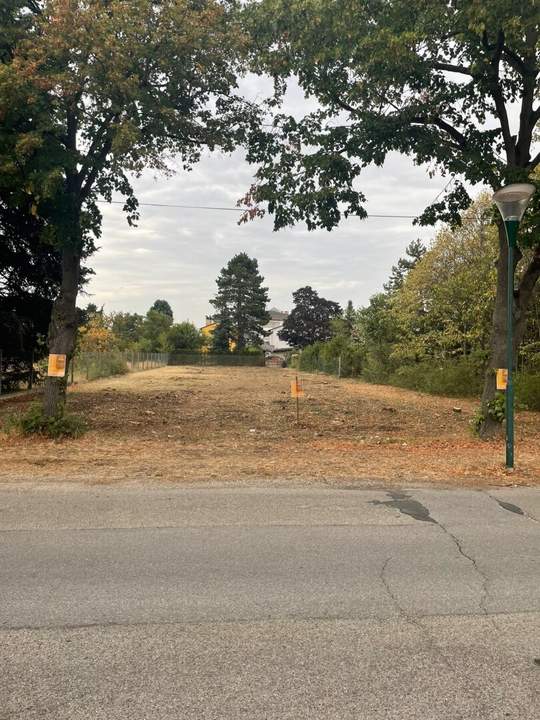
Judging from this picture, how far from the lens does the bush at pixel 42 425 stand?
444 inches

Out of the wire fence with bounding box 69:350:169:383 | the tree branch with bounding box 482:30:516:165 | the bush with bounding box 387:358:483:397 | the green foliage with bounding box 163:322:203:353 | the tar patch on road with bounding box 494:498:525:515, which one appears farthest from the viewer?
the green foliage with bounding box 163:322:203:353

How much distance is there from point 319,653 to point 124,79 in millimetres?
10474

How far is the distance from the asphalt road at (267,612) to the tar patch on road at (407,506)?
44mm

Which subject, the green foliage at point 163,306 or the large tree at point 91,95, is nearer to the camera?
the large tree at point 91,95

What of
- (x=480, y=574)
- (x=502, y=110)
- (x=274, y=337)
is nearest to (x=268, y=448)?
(x=480, y=574)

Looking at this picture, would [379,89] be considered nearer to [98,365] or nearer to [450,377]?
[450,377]

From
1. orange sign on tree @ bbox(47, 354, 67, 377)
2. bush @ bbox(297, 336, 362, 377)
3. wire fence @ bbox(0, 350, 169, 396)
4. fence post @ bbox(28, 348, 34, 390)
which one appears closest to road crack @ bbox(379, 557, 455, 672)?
orange sign on tree @ bbox(47, 354, 67, 377)

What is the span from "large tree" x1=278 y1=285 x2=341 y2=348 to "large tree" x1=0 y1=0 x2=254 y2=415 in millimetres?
78846

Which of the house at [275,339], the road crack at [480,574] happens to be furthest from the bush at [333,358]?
the house at [275,339]

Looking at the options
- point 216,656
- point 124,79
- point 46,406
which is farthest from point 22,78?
point 216,656

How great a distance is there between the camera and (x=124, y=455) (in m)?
9.80

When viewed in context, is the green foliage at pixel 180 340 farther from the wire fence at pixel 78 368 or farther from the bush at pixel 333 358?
the bush at pixel 333 358

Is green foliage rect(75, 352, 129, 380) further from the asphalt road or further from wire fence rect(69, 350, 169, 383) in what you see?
the asphalt road

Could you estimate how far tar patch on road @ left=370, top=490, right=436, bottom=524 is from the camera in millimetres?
6281
